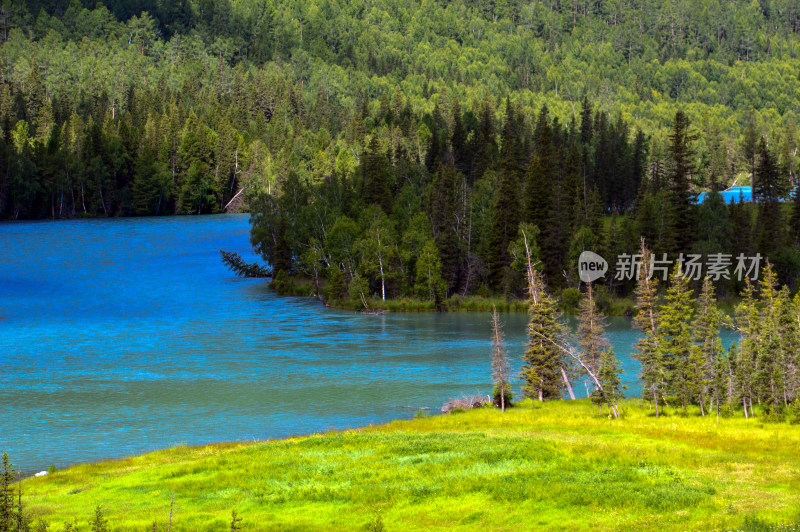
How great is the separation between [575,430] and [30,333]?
211 feet

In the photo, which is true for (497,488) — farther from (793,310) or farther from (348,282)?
(348,282)

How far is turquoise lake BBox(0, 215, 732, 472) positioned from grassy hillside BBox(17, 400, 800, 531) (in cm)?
1150

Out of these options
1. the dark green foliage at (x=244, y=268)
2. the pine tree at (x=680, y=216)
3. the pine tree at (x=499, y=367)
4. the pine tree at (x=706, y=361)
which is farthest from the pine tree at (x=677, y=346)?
the dark green foliage at (x=244, y=268)

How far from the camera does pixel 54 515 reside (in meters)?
27.0

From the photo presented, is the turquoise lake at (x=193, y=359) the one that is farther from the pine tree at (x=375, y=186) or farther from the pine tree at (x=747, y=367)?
the pine tree at (x=375, y=186)

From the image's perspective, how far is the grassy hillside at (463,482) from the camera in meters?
24.2

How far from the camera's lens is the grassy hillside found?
79.4ft

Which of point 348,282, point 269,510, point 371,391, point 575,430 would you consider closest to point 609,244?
point 348,282

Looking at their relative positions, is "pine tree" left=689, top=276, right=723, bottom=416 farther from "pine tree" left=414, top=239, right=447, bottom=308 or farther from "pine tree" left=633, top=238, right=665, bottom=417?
"pine tree" left=414, top=239, right=447, bottom=308

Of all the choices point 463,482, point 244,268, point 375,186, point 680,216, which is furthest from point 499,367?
point 244,268

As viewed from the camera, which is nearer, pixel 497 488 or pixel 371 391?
pixel 497 488

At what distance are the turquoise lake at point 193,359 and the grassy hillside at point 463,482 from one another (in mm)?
11504

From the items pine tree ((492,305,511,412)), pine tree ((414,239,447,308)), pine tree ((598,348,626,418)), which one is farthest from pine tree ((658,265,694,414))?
pine tree ((414,239,447,308))

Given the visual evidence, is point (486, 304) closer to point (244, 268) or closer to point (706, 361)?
point (244, 268)
